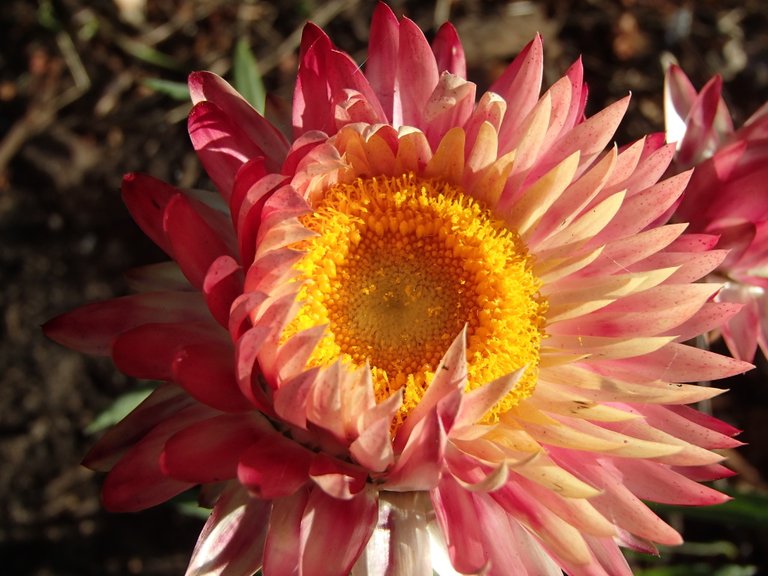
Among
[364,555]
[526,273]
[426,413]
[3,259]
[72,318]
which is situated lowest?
[3,259]

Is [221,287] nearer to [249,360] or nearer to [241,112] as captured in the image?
[249,360]

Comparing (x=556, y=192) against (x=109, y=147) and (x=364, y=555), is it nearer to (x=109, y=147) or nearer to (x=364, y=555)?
(x=364, y=555)

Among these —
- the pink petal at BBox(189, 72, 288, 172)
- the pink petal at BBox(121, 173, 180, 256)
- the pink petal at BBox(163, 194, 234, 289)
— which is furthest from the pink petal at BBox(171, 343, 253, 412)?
the pink petal at BBox(189, 72, 288, 172)

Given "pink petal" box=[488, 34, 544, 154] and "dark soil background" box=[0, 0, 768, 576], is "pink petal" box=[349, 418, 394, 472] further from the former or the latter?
"dark soil background" box=[0, 0, 768, 576]

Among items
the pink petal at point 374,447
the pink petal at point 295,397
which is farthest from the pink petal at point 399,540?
the pink petal at point 295,397

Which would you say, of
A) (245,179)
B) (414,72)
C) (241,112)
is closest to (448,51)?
(414,72)

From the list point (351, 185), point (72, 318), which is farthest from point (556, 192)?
point (72, 318)
